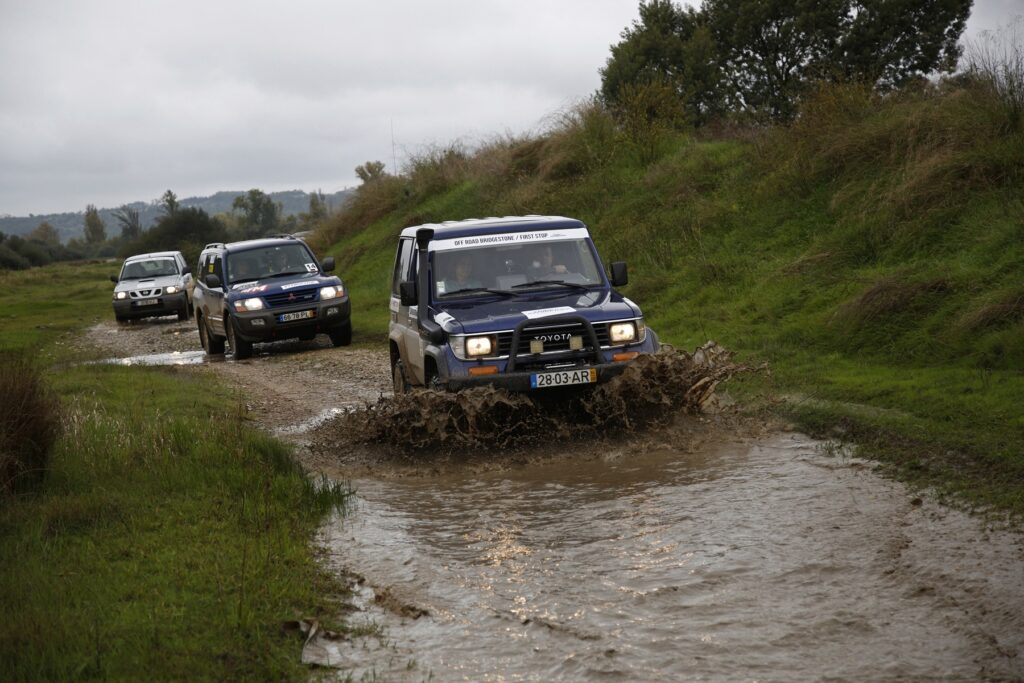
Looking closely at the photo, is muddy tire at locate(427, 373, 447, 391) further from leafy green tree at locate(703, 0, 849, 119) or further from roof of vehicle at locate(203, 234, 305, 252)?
leafy green tree at locate(703, 0, 849, 119)

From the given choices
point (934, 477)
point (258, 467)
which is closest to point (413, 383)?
point (258, 467)

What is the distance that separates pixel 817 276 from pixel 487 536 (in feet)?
31.3

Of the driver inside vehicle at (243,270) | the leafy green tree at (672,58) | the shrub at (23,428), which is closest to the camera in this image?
the shrub at (23,428)

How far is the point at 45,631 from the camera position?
Result: 16.7 ft

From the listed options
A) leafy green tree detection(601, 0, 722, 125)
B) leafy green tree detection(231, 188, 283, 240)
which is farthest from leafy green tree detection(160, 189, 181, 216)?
leafy green tree detection(601, 0, 722, 125)

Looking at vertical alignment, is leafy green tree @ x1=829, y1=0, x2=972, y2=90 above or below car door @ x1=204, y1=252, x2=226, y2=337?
above

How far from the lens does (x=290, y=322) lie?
18.2 meters

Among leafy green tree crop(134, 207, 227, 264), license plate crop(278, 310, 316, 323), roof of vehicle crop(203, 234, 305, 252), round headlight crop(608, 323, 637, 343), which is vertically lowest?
license plate crop(278, 310, 316, 323)

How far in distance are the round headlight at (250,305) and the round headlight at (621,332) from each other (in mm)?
9969

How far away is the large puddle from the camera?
15.9ft

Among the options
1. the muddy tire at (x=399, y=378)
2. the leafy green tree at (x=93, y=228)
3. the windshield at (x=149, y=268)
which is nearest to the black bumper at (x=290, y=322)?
the muddy tire at (x=399, y=378)

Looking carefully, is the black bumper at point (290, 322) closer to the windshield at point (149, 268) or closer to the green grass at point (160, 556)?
the green grass at point (160, 556)

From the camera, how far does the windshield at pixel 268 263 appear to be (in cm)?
1897

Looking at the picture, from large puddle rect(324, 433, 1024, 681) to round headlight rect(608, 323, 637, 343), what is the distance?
4.10 feet
